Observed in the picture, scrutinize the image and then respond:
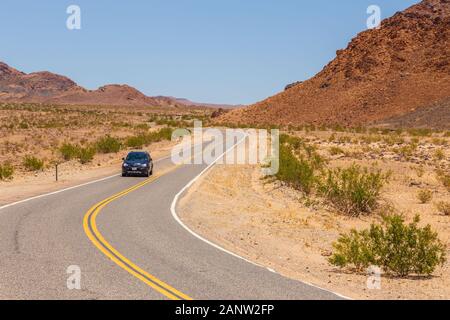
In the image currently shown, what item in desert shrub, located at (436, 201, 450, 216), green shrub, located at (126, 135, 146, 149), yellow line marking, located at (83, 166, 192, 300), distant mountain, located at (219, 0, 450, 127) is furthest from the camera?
distant mountain, located at (219, 0, 450, 127)

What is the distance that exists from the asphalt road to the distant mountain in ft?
244

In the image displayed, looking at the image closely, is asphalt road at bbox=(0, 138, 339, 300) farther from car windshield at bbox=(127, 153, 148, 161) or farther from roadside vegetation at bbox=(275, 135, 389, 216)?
car windshield at bbox=(127, 153, 148, 161)

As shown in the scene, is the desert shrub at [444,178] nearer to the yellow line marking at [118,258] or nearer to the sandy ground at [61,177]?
the yellow line marking at [118,258]

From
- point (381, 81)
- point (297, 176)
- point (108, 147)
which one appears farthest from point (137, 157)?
point (381, 81)

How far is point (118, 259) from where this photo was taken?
478 inches

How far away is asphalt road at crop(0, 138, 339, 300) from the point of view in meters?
9.72

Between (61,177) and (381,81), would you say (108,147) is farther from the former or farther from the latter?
(381,81)

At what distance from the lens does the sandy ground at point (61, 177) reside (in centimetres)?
2446

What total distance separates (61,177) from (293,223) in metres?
17.0

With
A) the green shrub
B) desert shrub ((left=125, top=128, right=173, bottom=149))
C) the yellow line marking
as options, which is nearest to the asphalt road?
the yellow line marking
